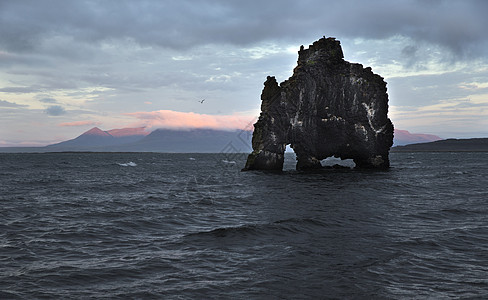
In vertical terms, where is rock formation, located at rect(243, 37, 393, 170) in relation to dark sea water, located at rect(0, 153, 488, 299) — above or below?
above

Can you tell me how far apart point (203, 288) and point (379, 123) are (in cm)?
6122

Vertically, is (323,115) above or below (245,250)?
above

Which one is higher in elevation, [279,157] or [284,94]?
[284,94]

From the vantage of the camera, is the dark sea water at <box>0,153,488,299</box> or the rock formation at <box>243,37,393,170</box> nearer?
the dark sea water at <box>0,153,488,299</box>

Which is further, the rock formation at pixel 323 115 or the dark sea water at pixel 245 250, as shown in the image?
the rock formation at pixel 323 115

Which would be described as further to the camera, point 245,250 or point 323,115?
point 323,115

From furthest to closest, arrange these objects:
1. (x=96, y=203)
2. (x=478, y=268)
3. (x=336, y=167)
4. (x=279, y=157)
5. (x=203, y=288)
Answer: (x=336, y=167), (x=279, y=157), (x=96, y=203), (x=478, y=268), (x=203, y=288)

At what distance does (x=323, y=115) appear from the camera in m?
63.5

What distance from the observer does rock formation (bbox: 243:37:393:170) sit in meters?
61.3

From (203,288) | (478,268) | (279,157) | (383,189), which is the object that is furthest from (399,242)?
(279,157)

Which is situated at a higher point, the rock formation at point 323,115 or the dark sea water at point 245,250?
the rock formation at point 323,115

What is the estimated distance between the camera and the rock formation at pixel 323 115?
61281 mm

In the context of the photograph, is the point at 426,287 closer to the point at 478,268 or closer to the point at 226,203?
the point at 478,268

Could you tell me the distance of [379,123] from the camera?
64.8 m
